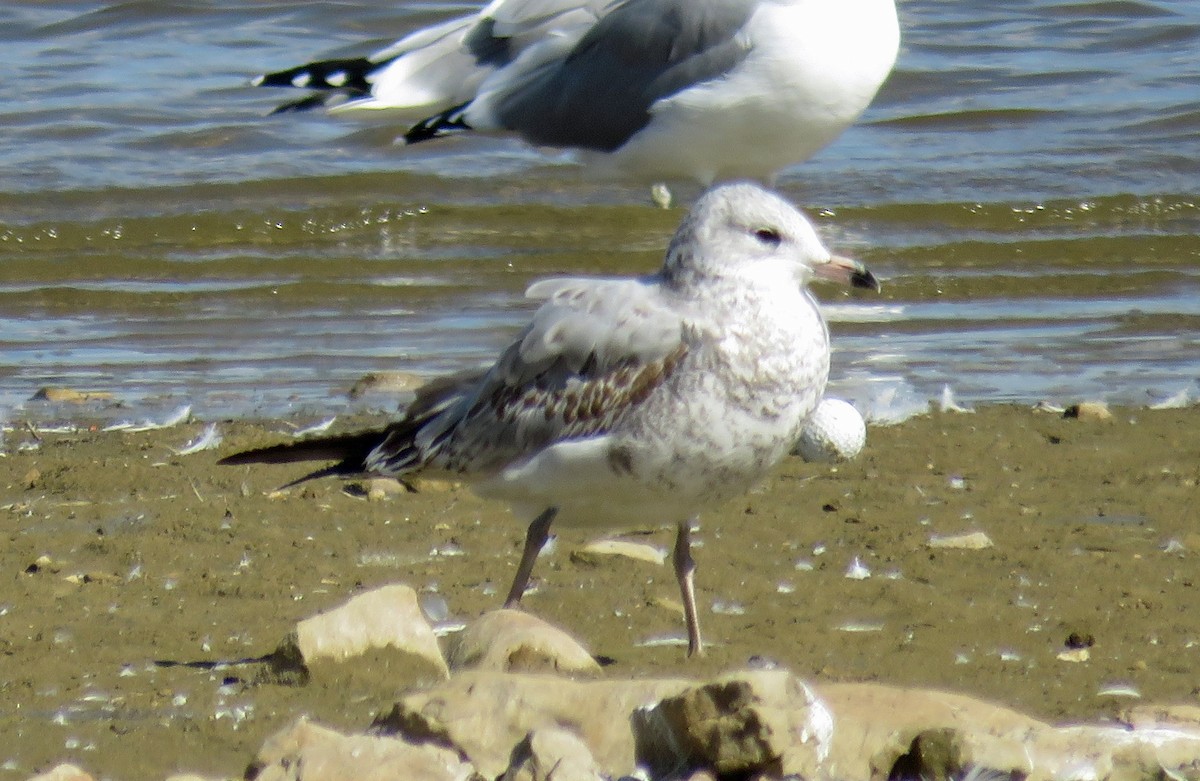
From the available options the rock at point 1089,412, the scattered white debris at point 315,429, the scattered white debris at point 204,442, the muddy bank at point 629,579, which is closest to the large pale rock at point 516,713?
the muddy bank at point 629,579

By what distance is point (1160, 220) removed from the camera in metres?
9.36

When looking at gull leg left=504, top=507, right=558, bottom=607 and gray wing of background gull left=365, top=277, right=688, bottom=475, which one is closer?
gray wing of background gull left=365, top=277, right=688, bottom=475

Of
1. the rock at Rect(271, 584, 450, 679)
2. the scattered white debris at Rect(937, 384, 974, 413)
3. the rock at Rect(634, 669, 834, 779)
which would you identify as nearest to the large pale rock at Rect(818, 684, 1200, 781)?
the rock at Rect(634, 669, 834, 779)

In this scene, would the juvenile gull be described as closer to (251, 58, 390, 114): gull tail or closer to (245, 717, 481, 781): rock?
(245, 717, 481, 781): rock

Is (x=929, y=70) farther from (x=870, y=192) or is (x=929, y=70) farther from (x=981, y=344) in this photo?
(x=981, y=344)

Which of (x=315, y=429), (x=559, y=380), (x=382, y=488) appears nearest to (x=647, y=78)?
(x=315, y=429)

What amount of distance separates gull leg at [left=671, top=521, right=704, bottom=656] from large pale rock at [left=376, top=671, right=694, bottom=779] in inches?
24.7

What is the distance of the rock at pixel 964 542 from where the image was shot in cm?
429

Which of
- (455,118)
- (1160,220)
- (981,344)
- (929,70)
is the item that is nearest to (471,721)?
(981,344)

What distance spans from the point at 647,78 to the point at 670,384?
168 inches

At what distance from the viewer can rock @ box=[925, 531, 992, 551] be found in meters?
4.29

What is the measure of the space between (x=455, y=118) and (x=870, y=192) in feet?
8.04

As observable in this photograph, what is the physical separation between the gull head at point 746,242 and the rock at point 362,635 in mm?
831

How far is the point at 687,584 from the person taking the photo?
375cm
